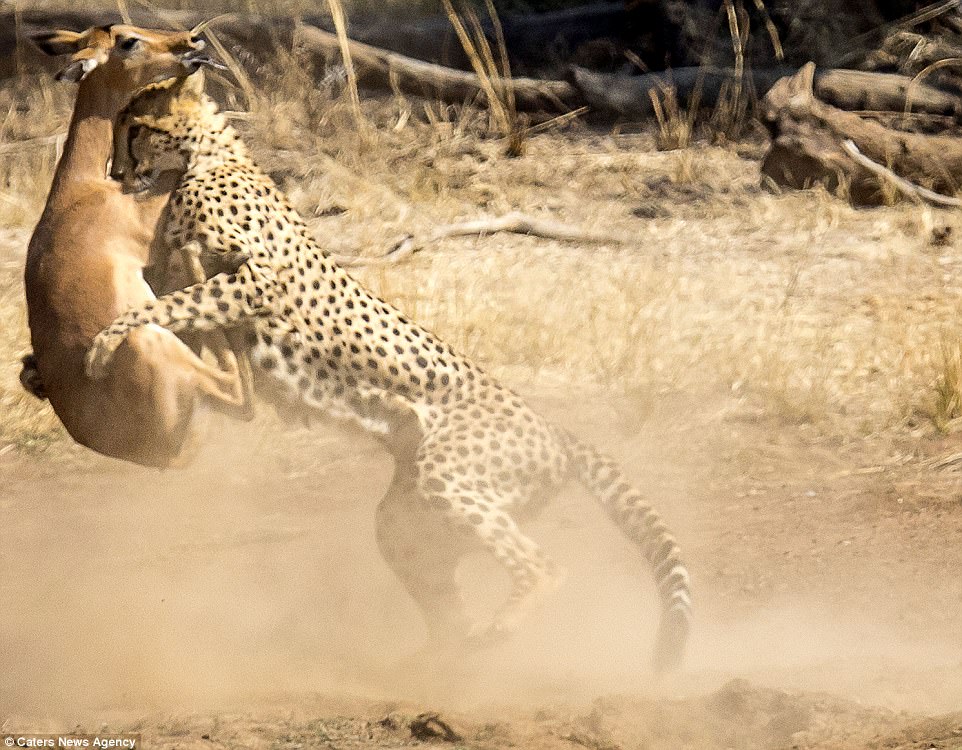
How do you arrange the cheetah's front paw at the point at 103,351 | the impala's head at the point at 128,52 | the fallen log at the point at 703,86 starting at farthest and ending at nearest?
1. the fallen log at the point at 703,86
2. the impala's head at the point at 128,52
3. the cheetah's front paw at the point at 103,351

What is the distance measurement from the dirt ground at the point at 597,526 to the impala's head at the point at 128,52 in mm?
1828

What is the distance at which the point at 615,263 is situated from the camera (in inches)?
313

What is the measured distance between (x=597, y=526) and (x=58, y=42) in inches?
106

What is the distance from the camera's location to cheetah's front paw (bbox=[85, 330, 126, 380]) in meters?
3.85

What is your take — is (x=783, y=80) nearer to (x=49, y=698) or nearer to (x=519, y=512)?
(x=519, y=512)

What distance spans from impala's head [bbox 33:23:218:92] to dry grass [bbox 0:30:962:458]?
2.56 metres

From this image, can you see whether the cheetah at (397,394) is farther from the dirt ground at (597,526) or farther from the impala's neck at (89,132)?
the dirt ground at (597,526)

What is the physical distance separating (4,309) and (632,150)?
4574mm

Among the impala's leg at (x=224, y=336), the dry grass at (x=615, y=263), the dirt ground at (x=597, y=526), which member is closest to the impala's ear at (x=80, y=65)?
the impala's leg at (x=224, y=336)

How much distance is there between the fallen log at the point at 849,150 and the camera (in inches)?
338

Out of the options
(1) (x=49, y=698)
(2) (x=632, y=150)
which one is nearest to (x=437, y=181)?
(2) (x=632, y=150)

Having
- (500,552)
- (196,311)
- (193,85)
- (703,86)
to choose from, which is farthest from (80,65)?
(703,86)

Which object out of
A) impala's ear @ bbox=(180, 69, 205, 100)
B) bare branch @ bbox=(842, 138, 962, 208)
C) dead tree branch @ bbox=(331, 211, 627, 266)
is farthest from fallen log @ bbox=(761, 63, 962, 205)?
impala's ear @ bbox=(180, 69, 205, 100)

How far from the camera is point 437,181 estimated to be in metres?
8.95
